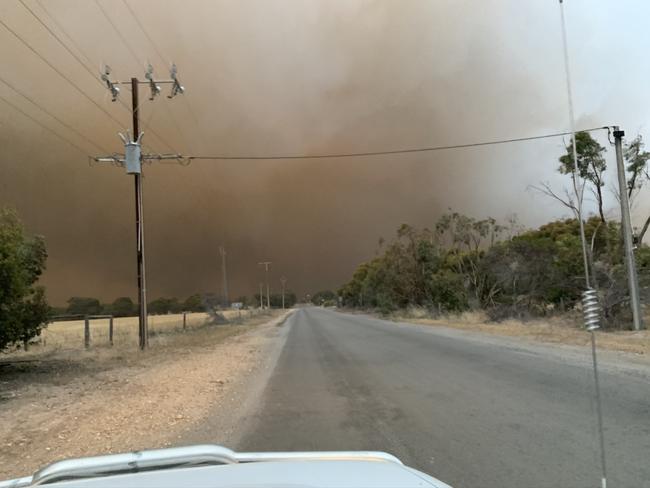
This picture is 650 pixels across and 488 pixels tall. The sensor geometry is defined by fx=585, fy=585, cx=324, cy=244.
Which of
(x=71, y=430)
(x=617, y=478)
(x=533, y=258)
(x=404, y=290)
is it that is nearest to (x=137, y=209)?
(x=71, y=430)

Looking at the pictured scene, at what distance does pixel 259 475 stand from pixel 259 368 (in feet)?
49.9

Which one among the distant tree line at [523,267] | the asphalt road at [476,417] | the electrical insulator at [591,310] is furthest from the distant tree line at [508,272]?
the electrical insulator at [591,310]

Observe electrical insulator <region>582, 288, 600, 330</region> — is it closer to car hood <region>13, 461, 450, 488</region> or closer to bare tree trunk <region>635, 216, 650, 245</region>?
car hood <region>13, 461, 450, 488</region>

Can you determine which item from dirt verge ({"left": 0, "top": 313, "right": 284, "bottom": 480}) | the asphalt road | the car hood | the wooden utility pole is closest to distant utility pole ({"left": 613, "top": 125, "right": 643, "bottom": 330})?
the asphalt road

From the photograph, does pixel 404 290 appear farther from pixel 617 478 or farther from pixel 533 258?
pixel 617 478

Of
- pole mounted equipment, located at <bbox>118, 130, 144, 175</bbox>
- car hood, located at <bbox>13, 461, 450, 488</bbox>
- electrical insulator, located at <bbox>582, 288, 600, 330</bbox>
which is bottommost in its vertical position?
car hood, located at <bbox>13, 461, 450, 488</bbox>

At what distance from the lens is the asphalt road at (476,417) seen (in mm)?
6012

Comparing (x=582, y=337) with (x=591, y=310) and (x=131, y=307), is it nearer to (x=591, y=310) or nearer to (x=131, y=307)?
(x=591, y=310)

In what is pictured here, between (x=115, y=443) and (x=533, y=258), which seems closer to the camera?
(x=115, y=443)

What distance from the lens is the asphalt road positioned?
237 inches

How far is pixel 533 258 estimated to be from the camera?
37062mm

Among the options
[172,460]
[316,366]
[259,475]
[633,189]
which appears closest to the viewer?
[259,475]

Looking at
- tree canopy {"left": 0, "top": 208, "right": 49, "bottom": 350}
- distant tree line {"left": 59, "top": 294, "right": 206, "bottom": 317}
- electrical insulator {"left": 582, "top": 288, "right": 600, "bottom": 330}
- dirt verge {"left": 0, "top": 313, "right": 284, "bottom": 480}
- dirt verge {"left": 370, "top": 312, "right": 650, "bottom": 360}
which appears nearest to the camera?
electrical insulator {"left": 582, "top": 288, "right": 600, "bottom": 330}

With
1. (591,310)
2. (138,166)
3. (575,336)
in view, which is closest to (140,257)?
(138,166)
